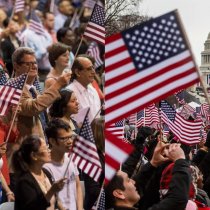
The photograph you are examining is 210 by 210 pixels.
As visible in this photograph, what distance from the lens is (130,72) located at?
5.23m

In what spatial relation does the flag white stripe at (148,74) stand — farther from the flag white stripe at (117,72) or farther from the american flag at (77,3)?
the american flag at (77,3)

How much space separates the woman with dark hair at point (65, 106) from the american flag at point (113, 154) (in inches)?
77.6

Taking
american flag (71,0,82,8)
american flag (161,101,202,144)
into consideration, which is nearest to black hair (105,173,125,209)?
american flag (161,101,202,144)

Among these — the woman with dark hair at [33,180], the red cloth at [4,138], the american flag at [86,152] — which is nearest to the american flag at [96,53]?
the red cloth at [4,138]

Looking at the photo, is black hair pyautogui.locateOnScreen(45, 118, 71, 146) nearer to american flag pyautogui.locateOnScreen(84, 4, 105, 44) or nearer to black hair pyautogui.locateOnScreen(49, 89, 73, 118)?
black hair pyautogui.locateOnScreen(49, 89, 73, 118)

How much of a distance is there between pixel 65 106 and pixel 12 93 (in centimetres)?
69

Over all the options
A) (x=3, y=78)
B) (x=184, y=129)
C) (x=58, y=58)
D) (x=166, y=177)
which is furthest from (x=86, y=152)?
(x=184, y=129)

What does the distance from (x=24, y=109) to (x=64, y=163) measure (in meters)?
0.67

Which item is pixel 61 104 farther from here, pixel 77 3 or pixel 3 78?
pixel 77 3

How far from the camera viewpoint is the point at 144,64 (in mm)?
5254

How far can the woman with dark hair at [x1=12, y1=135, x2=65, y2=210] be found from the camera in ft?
18.0

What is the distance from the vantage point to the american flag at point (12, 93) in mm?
6617

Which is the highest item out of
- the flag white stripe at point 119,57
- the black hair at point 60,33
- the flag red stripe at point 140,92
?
the flag white stripe at point 119,57

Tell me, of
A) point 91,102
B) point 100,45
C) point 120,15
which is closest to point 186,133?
point 100,45
